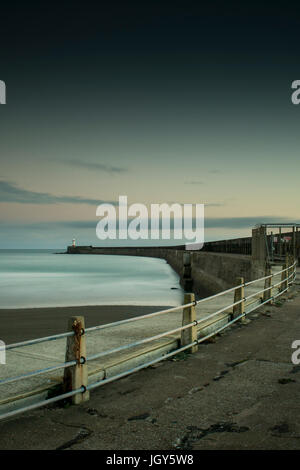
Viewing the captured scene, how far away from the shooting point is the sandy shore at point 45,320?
13023 millimetres

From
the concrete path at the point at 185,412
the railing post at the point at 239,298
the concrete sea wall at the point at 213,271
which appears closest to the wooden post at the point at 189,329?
the concrete path at the point at 185,412

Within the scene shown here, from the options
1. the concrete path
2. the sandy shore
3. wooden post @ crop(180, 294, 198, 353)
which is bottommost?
the sandy shore

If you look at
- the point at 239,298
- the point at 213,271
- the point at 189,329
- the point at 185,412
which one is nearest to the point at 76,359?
the point at 185,412

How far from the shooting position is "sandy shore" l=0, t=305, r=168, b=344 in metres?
13.0

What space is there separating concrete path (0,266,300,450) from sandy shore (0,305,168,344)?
7327 millimetres

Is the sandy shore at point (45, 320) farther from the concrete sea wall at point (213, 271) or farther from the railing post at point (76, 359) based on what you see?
the concrete sea wall at point (213, 271)

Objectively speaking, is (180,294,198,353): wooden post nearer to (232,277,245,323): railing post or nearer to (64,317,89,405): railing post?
(64,317,89,405): railing post

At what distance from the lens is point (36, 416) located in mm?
4414

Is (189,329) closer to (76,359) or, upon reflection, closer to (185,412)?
(185,412)

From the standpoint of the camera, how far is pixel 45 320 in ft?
52.5

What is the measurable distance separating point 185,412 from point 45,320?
1252cm

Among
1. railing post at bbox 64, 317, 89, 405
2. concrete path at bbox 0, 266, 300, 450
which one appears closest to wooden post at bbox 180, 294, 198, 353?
concrete path at bbox 0, 266, 300, 450

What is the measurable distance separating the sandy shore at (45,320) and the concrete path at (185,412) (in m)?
7.33
